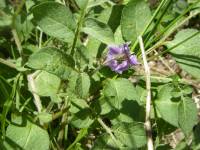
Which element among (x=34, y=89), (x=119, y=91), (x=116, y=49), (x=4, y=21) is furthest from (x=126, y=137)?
(x=4, y=21)

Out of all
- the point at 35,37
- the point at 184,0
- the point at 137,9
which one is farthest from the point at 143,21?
the point at 35,37

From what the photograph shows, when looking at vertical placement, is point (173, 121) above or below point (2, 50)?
below

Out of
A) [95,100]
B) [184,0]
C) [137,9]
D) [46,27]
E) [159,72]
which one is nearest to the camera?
[46,27]

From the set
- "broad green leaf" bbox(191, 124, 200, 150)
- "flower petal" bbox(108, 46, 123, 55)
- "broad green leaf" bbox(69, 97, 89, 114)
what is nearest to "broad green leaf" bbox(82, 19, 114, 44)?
"flower petal" bbox(108, 46, 123, 55)

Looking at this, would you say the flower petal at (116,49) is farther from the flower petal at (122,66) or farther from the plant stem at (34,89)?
the plant stem at (34,89)

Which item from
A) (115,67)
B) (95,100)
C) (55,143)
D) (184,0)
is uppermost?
(184,0)

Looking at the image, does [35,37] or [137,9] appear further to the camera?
[35,37]

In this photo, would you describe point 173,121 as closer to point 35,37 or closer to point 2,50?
Result: point 35,37

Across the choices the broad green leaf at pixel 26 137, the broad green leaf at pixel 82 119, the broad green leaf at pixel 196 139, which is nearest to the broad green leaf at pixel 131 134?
the broad green leaf at pixel 82 119
